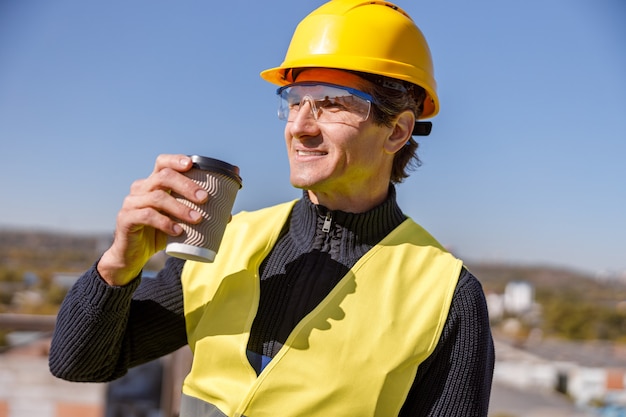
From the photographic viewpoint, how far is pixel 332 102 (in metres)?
1.68

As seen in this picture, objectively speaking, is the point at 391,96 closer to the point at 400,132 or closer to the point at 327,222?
the point at 400,132

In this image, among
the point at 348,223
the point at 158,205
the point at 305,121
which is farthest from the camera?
the point at 348,223

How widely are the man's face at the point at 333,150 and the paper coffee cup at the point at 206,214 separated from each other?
0.75 feet

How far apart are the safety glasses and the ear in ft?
0.42

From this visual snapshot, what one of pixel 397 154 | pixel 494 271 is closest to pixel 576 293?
pixel 494 271

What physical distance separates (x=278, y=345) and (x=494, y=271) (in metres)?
76.0

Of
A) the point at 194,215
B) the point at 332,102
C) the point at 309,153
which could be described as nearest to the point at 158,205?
the point at 194,215

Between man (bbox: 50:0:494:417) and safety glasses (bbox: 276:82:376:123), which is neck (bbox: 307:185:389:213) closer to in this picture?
man (bbox: 50:0:494:417)

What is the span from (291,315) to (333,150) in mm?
408

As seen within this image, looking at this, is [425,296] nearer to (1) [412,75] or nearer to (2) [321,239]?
(2) [321,239]

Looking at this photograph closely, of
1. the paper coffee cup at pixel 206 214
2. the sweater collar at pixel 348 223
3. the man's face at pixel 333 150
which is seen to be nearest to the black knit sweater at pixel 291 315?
the sweater collar at pixel 348 223

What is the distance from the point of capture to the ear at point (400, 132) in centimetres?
179

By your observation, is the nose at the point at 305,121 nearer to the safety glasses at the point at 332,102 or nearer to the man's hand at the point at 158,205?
the safety glasses at the point at 332,102

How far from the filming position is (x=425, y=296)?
5.35 ft
